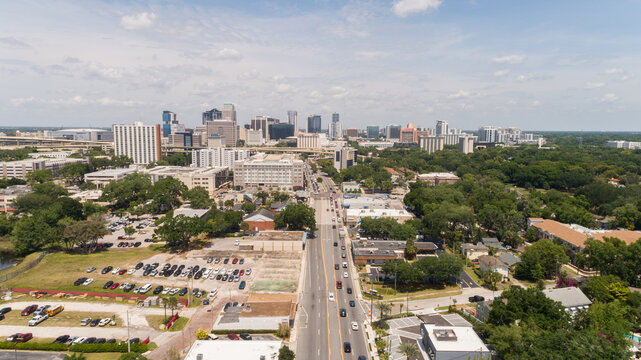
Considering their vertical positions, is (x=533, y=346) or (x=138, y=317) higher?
(x=533, y=346)

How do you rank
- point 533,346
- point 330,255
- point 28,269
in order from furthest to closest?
point 330,255 < point 28,269 < point 533,346

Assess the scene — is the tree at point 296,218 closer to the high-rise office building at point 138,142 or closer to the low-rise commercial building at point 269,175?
the low-rise commercial building at point 269,175

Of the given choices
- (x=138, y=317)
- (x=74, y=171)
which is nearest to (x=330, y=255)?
(x=138, y=317)

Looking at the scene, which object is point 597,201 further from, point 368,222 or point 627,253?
point 368,222

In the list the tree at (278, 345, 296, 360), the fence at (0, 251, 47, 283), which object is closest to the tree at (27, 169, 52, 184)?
the fence at (0, 251, 47, 283)

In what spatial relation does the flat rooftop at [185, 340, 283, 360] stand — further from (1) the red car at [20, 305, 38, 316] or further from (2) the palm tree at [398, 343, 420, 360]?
(1) the red car at [20, 305, 38, 316]

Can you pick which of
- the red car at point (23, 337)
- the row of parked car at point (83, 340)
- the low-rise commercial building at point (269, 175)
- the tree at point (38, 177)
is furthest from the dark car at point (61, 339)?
the tree at point (38, 177)
